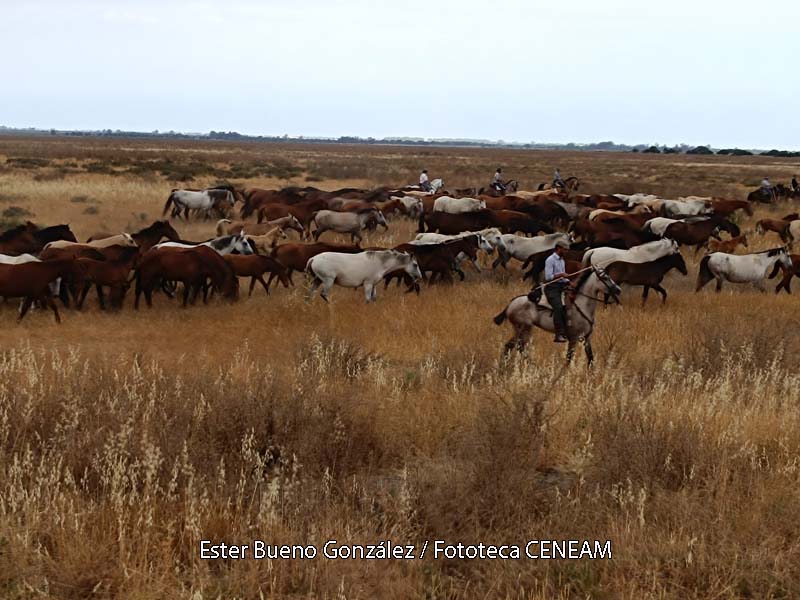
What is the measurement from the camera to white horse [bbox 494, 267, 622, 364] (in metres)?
9.41

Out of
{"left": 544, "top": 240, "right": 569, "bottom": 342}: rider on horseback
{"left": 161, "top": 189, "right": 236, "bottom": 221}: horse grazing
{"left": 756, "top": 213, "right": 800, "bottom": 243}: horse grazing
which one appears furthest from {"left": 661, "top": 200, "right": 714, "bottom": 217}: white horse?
{"left": 544, "top": 240, "right": 569, "bottom": 342}: rider on horseback

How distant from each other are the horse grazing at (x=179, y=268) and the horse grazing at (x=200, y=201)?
12.1 meters

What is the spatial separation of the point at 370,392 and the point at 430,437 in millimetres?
1181

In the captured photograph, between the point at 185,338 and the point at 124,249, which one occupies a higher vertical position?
the point at 124,249

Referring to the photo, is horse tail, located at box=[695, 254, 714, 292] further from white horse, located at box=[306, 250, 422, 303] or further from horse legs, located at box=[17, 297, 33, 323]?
horse legs, located at box=[17, 297, 33, 323]

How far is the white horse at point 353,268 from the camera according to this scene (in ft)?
45.0

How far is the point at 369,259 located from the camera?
45.5 ft

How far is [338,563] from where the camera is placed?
438 cm

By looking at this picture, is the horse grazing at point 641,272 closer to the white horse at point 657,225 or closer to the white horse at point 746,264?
the white horse at point 746,264

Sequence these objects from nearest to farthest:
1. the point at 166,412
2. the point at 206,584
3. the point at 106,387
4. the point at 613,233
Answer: the point at 206,584 < the point at 166,412 < the point at 106,387 < the point at 613,233

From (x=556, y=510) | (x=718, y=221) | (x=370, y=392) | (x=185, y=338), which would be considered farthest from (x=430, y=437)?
(x=718, y=221)

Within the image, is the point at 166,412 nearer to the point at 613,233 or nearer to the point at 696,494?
the point at 696,494

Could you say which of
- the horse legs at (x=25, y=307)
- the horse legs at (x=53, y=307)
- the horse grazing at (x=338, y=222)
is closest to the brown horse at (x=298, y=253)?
the horse legs at (x=53, y=307)

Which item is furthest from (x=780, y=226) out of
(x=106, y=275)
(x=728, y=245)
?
(x=106, y=275)
